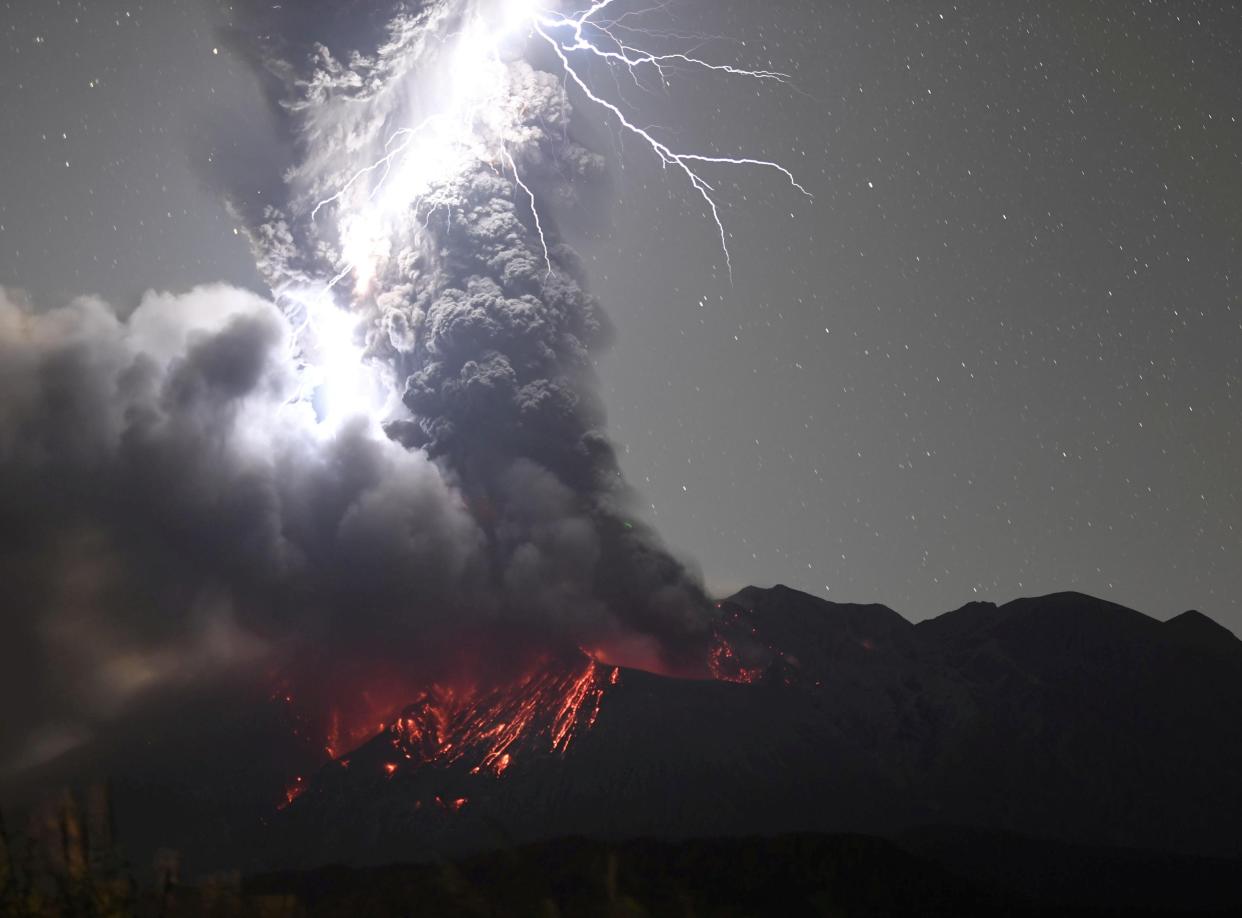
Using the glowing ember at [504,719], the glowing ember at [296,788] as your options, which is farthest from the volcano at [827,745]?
the glowing ember at [296,788]

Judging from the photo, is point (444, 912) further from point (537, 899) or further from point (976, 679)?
point (976, 679)

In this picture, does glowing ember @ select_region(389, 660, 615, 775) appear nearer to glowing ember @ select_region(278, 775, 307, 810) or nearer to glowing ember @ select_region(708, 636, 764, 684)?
glowing ember @ select_region(278, 775, 307, 810)

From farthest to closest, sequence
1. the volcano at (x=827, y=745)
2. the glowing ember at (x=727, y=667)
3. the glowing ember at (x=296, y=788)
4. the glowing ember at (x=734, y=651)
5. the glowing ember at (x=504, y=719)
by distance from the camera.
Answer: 1. the glowing ember at (x=734, y=651)
2. the glowing ember at (x=727, y=667)
3. the glowing ember at (x=504, y=719)
4. the glowing ember at (x=296, y=788)
5. the volcano at (x=827, y=745)

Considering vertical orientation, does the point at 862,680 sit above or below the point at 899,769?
above

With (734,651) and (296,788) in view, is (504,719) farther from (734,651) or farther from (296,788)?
(734,651)

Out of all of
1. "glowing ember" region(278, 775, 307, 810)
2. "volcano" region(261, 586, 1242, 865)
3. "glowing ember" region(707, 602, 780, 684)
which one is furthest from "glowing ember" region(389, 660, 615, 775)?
"glowing ember" region(707, 602, 780, 684)

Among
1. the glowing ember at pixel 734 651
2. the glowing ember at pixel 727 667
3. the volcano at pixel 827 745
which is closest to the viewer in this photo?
the volcano at pixel 827 745

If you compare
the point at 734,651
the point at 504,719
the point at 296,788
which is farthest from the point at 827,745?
the point at 296,788

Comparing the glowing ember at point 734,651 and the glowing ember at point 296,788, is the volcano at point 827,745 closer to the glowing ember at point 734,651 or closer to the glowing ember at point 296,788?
the glowing ember at point 734,651

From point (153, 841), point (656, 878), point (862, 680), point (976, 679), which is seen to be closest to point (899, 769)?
point (862, 680)
